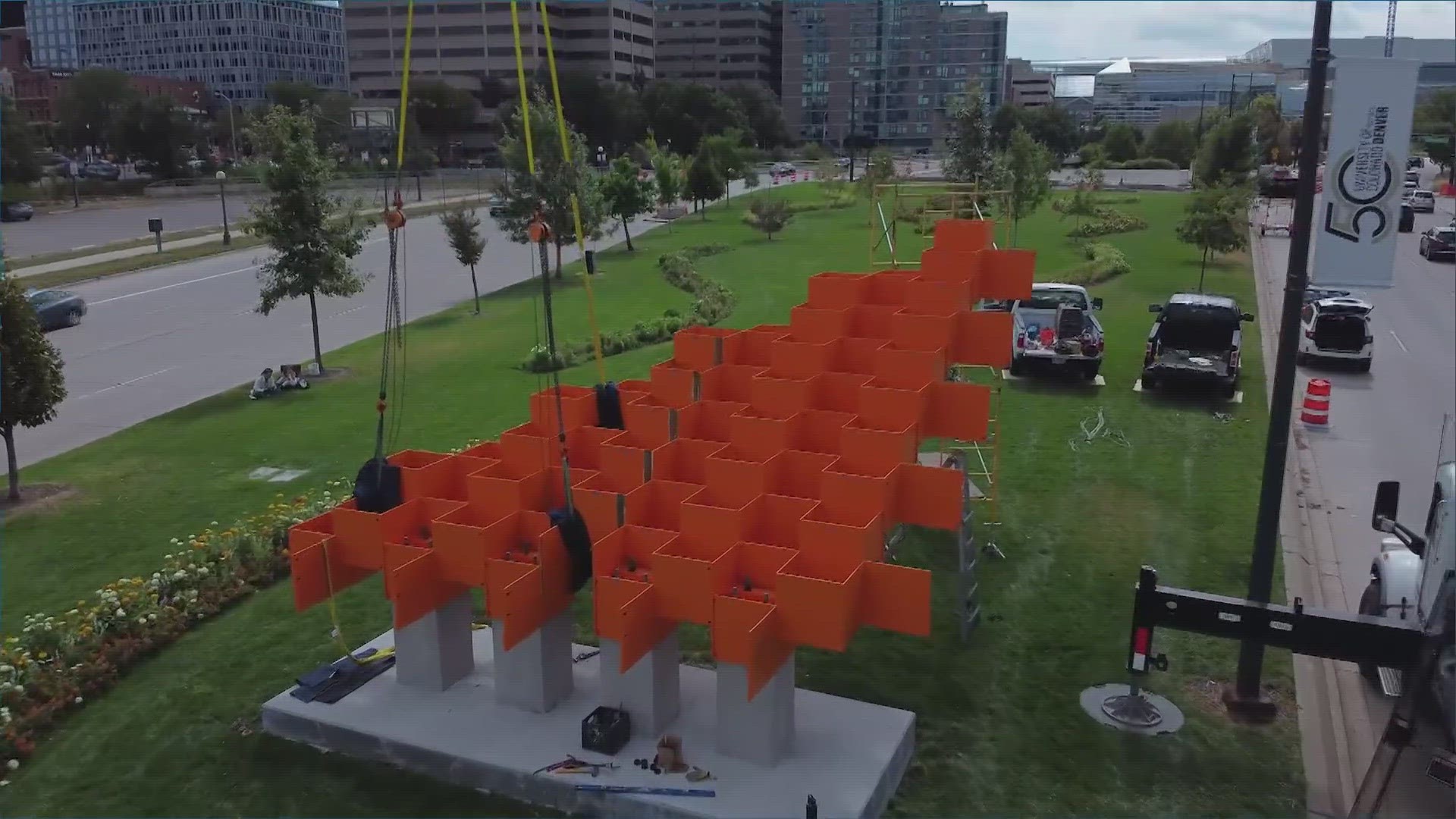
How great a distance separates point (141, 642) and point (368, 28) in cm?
8699

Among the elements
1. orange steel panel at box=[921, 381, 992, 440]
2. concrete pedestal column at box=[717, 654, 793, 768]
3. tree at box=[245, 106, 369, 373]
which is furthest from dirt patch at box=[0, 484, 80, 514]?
orange steel panel at box=[921, 381, 992, 440]

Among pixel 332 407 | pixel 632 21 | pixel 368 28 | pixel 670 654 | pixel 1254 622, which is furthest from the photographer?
pixel 632 21

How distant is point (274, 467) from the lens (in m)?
18.0

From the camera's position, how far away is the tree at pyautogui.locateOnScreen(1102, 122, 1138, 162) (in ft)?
270

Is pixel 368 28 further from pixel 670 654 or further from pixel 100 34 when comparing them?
pixel 670 654

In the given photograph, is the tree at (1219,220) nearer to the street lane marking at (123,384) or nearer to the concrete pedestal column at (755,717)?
the concrete pedestal column at (755,717)

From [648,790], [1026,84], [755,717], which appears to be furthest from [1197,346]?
[1026,84]

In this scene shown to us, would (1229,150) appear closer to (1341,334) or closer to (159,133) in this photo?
(1341,334)

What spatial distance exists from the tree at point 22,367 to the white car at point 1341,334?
2395 centimetres

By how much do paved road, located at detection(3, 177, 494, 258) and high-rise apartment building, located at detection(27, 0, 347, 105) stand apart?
44.0m

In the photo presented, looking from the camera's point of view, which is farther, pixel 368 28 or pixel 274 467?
pixel 368 28

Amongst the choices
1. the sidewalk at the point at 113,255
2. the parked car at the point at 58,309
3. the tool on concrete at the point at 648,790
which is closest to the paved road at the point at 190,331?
the parked car at the point at 58,309

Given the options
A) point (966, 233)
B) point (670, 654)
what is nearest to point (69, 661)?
point (670, 654)

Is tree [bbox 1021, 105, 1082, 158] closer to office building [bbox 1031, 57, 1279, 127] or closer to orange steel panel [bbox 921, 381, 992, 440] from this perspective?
office building [bbox 1031, 57, 1279, 127]
